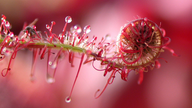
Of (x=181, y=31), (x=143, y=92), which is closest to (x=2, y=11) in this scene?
(x=143, y=92)

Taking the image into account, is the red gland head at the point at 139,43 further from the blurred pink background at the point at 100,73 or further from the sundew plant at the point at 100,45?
the blurred pink background at the point at 100,73

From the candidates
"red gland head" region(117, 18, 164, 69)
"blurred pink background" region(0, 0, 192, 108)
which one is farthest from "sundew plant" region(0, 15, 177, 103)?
"blurred pink background" region(0, 0, 192, 108)

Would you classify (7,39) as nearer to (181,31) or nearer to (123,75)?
(123,75)

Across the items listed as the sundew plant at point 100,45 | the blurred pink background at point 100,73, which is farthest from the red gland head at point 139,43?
the blurred pink background at point 100,73

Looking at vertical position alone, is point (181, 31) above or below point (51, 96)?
above

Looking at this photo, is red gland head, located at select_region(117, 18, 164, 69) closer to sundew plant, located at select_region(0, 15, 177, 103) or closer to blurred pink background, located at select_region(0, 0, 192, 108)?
sundew plant, located at select_region(0, 15, 177, 103)

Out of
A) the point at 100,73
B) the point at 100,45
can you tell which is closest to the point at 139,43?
the point at 100,45

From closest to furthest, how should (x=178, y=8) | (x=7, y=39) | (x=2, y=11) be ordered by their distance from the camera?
(x=7, y=39) → (x=178, y=8) → (x=2, y=11)
